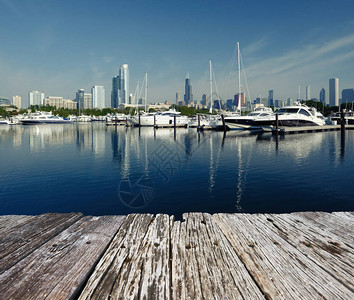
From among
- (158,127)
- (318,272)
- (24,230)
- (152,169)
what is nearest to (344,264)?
(318,272)

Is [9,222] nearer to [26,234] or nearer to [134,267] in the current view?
[26,234]

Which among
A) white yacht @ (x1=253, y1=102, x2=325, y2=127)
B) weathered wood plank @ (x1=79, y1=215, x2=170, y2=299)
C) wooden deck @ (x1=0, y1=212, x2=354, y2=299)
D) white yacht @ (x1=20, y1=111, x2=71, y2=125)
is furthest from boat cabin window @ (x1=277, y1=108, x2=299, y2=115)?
white yacht @ (x1=20, y1=111, x2=71, y2=125)

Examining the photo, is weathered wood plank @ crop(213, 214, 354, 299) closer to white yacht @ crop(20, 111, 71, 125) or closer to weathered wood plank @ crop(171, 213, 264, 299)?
weathered wood plank @ crop(171, 213, 264, 299)

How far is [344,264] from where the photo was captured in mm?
2213

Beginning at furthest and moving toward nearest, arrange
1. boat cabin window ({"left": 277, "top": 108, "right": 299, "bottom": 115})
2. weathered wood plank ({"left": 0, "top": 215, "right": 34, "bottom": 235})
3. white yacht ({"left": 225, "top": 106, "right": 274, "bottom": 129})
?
boat cabin window ({"left": 277, "top": 108, "right": 299, "bottom": 115}), white yacht ({"left": 225, "top": 106, "right": 274, "bottom": 129}), weathered wood plank ({"left": 0, "top": 215, "right": 34, "bottom": 235})

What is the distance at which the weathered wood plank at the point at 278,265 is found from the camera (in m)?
1.87

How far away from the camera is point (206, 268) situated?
215cm

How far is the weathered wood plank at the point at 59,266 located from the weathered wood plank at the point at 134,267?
0.38 feet

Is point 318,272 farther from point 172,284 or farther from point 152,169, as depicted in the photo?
point 152,169

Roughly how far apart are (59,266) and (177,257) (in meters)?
1.08

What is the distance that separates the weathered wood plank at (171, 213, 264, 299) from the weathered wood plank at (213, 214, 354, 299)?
0.11m

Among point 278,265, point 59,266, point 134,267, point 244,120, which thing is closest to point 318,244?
point 278,265

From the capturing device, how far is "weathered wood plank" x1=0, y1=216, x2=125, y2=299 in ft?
6.04

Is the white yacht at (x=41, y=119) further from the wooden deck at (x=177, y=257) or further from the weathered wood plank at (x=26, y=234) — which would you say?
the wooden deck at (x=177, y=257)
